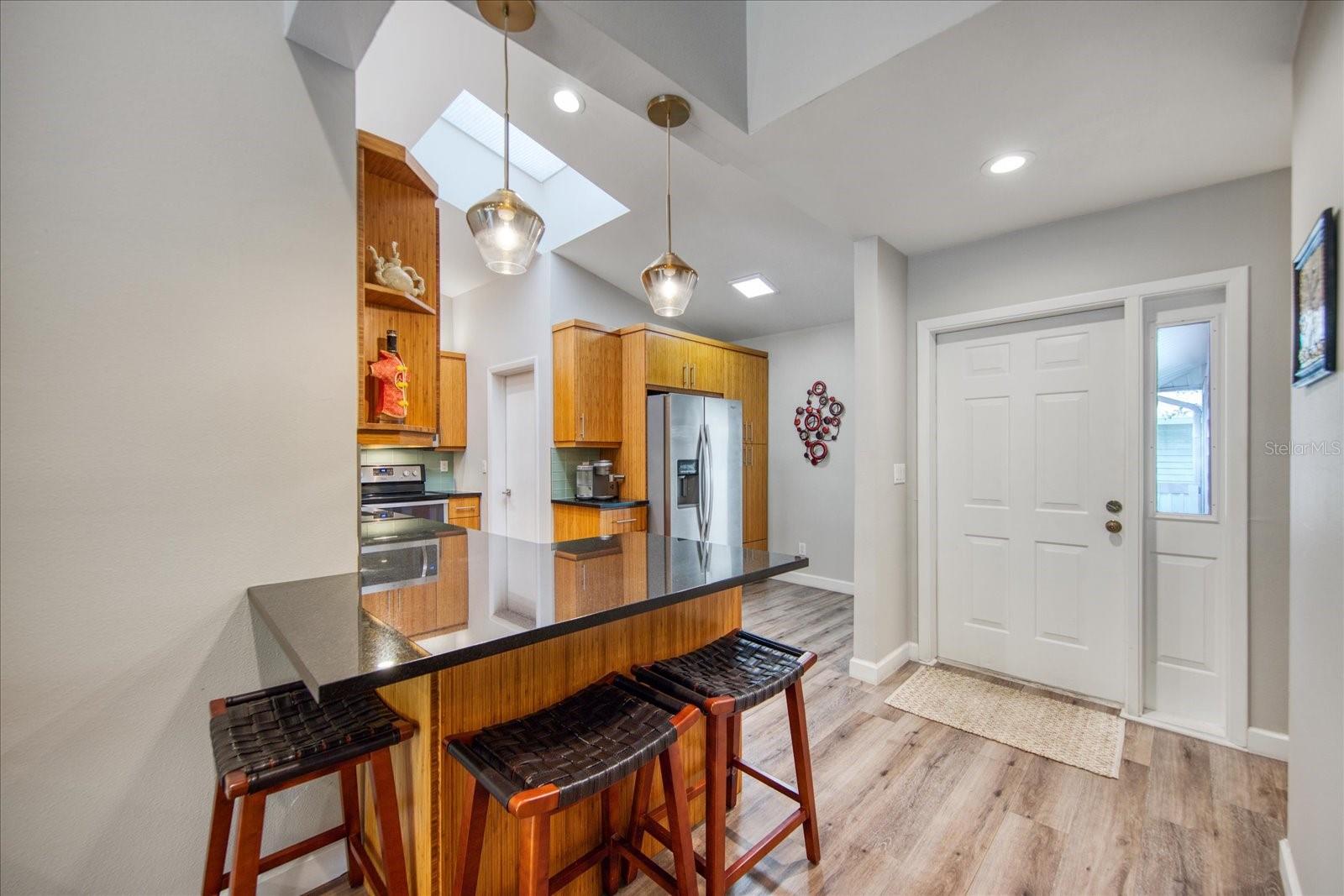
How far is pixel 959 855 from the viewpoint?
167 cm

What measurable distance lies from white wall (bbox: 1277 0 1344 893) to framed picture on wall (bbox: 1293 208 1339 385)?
0.11ft

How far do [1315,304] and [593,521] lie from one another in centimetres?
358

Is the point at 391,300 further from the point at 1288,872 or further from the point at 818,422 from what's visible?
the point at 818,422

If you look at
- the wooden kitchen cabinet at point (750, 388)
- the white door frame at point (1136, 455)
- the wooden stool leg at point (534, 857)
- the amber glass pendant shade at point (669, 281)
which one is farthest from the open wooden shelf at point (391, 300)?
the wooden kitchen cabinet at point (750, 388)

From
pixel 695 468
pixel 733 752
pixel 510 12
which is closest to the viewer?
pixel 510 12

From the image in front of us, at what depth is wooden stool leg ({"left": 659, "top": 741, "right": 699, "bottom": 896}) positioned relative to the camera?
1.21m

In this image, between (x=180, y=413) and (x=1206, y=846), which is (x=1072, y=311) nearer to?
(x=1206, y=846)

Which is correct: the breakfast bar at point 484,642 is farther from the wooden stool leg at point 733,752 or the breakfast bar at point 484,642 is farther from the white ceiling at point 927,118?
the white ceiling at point 927,118

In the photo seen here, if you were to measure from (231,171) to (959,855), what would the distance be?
2.77 m

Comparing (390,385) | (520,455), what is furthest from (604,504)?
(390,385)

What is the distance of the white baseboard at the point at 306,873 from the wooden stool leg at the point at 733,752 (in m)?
1.15

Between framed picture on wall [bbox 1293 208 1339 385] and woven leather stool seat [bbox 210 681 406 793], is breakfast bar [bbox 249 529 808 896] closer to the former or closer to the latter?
woven leather stool seat [bbox 210 681 406 793]

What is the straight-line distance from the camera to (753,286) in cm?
429

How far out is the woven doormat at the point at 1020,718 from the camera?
7.26 ft
